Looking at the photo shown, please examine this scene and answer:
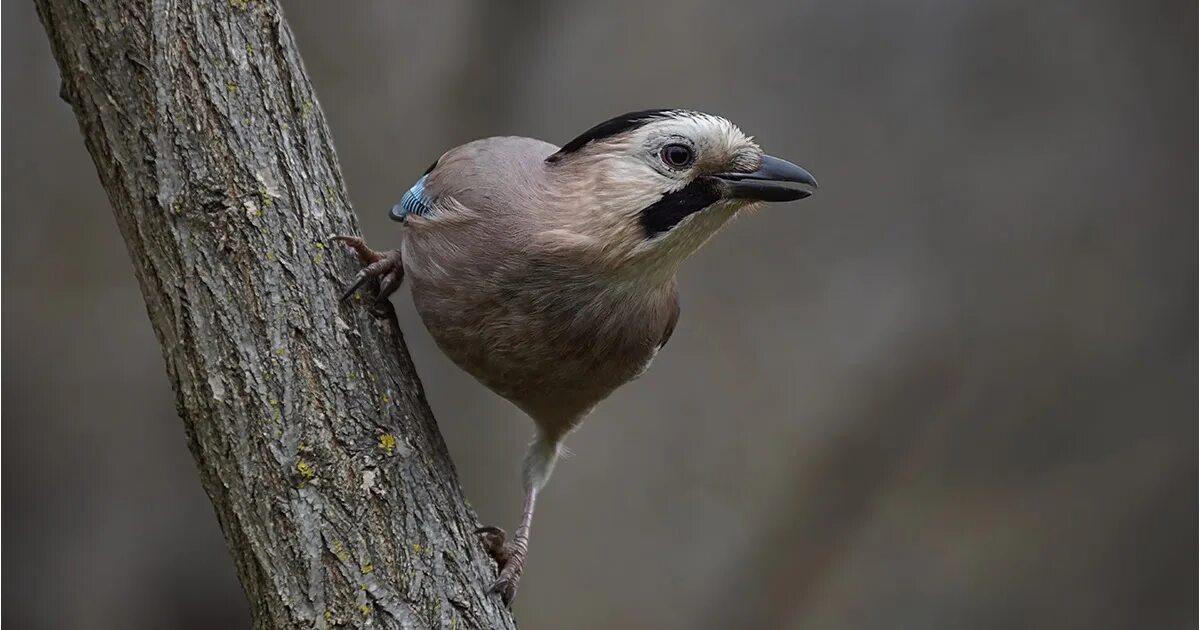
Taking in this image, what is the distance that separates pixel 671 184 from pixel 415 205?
736 mm

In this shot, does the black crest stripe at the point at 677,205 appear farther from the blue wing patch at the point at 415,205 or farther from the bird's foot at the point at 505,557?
the bird's foot at the point at 505,557

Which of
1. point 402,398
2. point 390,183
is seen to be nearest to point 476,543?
point 402,398

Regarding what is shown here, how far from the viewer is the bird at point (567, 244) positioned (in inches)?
98.3

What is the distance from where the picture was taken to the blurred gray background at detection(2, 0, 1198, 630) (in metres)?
5.20

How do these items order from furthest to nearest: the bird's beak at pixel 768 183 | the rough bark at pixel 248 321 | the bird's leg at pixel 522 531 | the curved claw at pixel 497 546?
the curved claw at pixel 497 546 → the bird's leg at pixel 522 531 → the bird's beak at pixel 768 183 → the rough bark at pixel 248 321

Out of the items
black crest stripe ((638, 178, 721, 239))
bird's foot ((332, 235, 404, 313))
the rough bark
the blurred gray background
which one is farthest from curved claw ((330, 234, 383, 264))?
the blurred gray background

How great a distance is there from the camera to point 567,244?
254cm

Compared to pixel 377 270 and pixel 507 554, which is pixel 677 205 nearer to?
pixel 377 270

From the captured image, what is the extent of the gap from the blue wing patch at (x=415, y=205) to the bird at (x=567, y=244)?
10 mm

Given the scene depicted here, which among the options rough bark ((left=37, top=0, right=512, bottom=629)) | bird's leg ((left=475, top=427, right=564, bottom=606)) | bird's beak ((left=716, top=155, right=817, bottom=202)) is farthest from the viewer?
bird's leg ((left=475, top=427, right=564, bottom=606))

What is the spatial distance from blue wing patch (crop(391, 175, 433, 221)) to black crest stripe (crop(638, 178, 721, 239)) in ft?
1.96

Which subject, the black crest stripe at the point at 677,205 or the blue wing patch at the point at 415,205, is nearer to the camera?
the black crest stripe at the point at 677,205

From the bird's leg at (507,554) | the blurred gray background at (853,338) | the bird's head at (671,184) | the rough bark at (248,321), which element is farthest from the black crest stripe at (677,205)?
the blurred gray background at (853,338)

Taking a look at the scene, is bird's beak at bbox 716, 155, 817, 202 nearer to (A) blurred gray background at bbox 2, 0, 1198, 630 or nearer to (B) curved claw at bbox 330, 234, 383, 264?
(B) curved claw at bbox 330, 234, 383, 264
